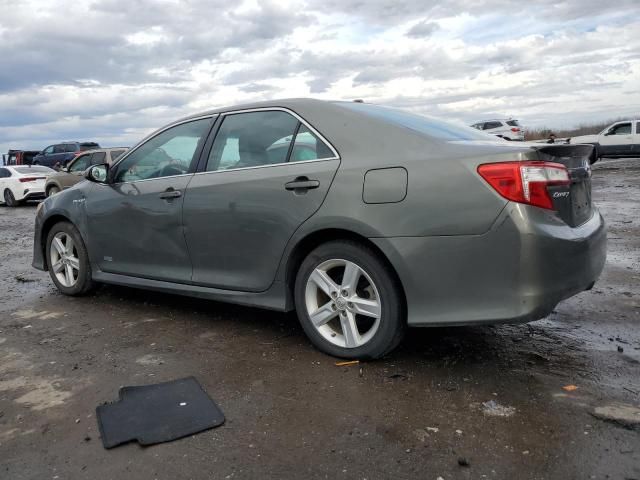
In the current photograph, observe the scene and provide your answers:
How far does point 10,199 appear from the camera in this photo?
1806 centimetres

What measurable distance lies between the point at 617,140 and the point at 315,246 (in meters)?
25.9

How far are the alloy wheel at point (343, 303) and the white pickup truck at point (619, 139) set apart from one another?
24093 mm

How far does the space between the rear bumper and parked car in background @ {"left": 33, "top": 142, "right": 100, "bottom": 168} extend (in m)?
28.6

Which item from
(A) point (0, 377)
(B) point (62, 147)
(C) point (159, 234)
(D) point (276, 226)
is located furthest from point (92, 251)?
(B) point (62, 147)

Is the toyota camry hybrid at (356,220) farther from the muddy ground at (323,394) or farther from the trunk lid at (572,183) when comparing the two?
the muddy ground at (323,394)

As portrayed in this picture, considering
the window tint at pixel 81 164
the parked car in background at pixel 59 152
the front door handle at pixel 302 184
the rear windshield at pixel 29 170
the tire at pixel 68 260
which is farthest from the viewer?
the parked car in background at pixel 59 152

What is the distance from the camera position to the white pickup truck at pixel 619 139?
81.9 ft

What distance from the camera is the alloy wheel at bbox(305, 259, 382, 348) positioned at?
3473mm

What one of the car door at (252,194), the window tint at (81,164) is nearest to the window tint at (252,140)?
the car door at (252,194)

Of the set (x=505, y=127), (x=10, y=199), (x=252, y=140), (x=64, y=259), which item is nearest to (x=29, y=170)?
(x=10, y=199)

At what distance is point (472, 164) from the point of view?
10.1ft

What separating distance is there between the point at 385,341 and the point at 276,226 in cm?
102

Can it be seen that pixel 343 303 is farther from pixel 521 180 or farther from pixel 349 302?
pixel 521 180

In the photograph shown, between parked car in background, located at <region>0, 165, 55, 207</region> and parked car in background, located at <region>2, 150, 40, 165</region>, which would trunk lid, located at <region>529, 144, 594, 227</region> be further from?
parked car in background, located at <region>2, 150, 40, 165</region>
